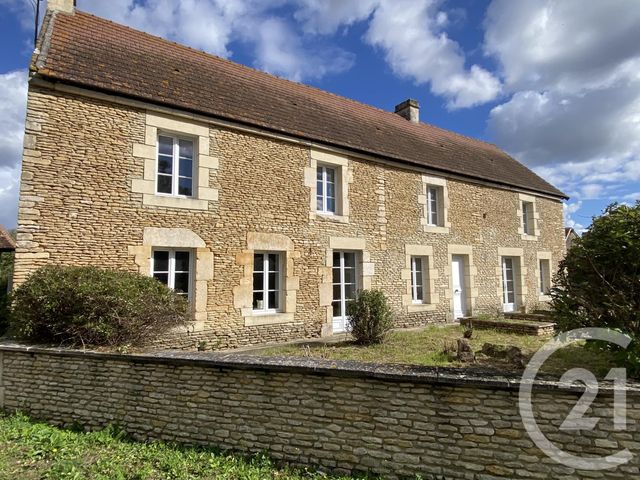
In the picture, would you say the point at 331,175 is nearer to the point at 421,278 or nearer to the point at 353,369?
the point at 421,278

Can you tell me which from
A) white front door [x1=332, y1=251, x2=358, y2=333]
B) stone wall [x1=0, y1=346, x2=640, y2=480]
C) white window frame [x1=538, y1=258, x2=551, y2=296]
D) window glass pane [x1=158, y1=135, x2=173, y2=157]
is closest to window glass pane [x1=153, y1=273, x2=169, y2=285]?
window glass pane [x1=158, y1=135, x2=173, y2=157]

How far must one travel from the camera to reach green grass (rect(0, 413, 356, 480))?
358 cm

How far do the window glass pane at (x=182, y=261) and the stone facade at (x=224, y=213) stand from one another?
0.30 metres

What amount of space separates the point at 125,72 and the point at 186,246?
140 inches

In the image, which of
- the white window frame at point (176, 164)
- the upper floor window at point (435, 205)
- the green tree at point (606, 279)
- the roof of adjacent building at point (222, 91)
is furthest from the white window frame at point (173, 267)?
the upper floor window at point (435, 205)

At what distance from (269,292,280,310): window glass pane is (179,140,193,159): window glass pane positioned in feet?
10.9

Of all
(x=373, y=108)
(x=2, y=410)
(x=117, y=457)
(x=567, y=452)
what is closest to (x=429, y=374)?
(x=567, y=452)

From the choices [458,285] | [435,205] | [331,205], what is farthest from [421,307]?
[331,205]

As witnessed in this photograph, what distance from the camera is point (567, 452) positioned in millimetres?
3109

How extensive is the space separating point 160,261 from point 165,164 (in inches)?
74.4

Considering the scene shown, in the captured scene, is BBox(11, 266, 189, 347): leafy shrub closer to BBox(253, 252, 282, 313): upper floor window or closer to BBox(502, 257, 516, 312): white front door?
A: BBox(253, 252, 282, 313): upper floor window

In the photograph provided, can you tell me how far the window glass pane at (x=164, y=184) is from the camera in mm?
7243

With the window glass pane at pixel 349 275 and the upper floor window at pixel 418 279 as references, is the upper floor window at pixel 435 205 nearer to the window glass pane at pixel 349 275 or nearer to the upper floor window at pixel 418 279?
the upper floor window at pixel 418 279

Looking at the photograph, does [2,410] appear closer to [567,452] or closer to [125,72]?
[125,72]
